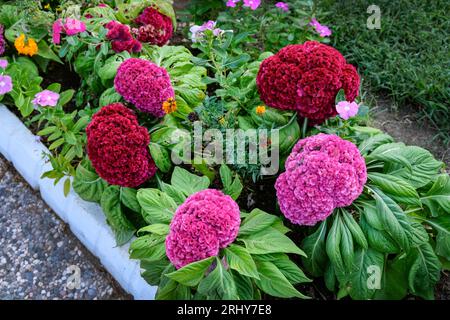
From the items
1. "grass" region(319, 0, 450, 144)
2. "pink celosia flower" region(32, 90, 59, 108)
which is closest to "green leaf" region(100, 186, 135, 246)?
"pink celosia flower" region(32, 90, 59, 108)

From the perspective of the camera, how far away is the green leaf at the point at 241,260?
7.07 ft

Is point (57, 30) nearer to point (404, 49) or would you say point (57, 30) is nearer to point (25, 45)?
point (25, 45)

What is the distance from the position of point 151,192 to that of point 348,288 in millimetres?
1062

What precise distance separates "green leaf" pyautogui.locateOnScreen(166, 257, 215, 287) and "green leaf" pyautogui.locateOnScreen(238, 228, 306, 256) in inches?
8.8

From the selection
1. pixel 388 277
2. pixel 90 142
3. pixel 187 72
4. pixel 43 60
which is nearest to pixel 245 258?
pixel 388 277

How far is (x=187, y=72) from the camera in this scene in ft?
10.8

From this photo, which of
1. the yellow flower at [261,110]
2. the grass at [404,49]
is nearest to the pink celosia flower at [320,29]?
the grass at [404,49]

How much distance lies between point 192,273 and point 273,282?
1.20 feet

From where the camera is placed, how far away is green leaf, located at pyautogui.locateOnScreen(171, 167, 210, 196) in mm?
2600

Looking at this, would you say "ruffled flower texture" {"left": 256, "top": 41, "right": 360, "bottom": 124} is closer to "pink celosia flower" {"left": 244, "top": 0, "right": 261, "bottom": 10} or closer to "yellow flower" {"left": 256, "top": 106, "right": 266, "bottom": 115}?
"yellow flower" {"left": 256, "top": 106, "right": 266, "bottom": 115}

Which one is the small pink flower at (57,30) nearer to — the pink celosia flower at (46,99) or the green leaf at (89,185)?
the pink celosia flower at (46,99)

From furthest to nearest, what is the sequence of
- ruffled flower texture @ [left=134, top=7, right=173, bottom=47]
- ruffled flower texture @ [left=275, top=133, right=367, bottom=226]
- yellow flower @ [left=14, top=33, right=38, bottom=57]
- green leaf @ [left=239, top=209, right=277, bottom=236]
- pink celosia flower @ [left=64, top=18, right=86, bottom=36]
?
ruffled flower texture @ [left=134, top=7, right=173, bottom=47], yellow flower @ [left=14, top=33, right=38, bottom=57], pink celosia flower @ [left=64, top=18, right=86, bottom=36], green leaf @ [left=239, top=209, right=277, bottom=236], ruffled flower texture @ [left=275, top=133, right=367, bottom=226]

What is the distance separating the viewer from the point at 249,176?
290 cm

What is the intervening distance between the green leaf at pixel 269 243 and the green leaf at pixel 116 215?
0.76 metres
